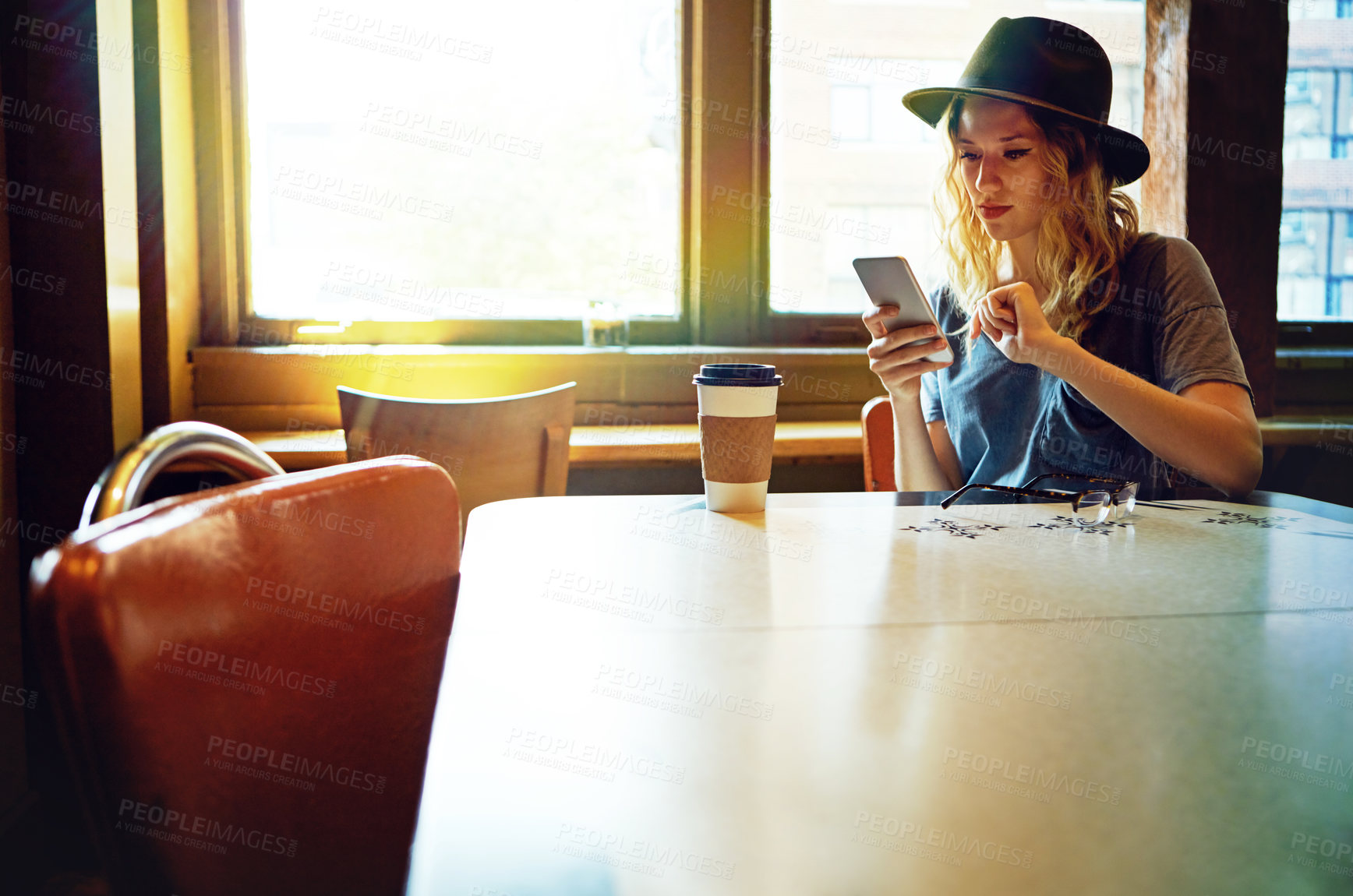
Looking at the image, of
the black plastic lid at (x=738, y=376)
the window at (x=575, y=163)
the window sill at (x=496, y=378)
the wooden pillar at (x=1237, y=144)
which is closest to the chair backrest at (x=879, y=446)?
the black plastic lid at (x=738, y=376)

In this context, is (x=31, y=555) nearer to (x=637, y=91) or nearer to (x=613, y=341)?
(x=613, y=341)

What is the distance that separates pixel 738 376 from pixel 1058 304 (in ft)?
2.77

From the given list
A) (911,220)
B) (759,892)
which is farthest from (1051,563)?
(911,220)

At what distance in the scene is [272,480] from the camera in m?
0.66

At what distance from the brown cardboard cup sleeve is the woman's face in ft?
2.65

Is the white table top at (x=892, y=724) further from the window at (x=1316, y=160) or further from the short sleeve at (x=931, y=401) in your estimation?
the window at (x=1316, y=160)

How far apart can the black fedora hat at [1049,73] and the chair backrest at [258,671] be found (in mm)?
1212

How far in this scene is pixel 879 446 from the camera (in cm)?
193

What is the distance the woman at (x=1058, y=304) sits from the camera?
1.37 m

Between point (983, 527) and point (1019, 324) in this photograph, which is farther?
point (1019, 324)

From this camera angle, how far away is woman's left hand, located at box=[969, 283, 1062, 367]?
128cm

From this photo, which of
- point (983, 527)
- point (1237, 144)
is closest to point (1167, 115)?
point (1237, 144)

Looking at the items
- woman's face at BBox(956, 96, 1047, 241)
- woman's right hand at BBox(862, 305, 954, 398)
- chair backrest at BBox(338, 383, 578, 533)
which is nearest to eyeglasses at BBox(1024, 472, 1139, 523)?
woman's right hand at BBox(862, 305, 954, 398)

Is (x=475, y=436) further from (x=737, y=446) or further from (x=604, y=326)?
(x=604, y=326)
